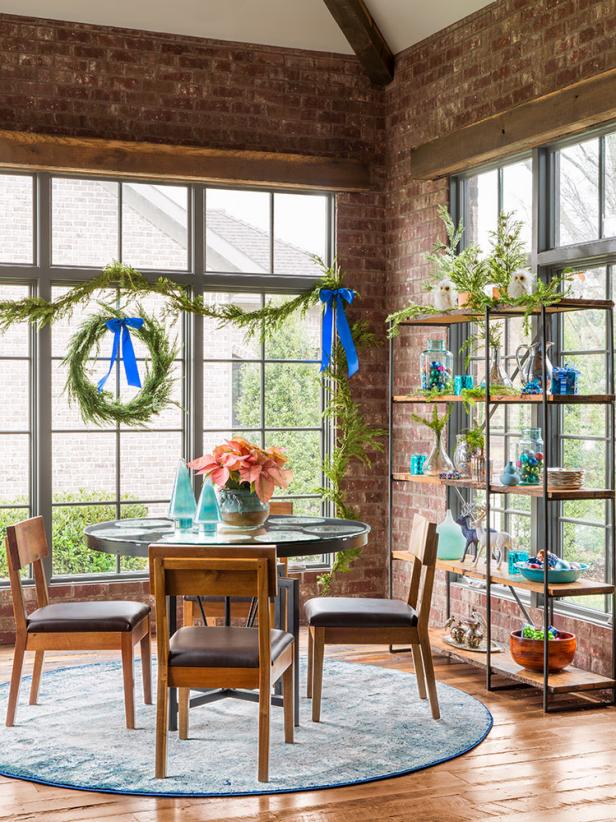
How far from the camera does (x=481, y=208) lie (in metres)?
6.32

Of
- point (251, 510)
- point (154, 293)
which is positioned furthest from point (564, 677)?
point (154, 293)

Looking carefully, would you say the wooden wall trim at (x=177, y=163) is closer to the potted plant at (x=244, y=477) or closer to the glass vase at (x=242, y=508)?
the potted plant at (x=244, y=477)

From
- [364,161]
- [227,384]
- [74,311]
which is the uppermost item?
[364,161]

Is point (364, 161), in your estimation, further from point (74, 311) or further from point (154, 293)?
point (74, 311)

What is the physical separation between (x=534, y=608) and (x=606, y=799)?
1992mm

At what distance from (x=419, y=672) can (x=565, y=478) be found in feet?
3.64

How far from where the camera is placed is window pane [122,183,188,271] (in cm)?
662

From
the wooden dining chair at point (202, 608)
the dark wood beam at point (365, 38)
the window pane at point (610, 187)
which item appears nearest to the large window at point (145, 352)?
the dark wood beam at point (365, 38)

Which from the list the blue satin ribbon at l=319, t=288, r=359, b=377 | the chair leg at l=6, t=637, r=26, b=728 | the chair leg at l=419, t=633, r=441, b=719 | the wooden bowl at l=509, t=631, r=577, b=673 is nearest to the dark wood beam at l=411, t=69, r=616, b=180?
the blue satin ribbon at l=319, t=288, r=359, b=377

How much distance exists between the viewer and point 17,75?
627cm

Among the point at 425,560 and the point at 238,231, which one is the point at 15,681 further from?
the point at 238,231

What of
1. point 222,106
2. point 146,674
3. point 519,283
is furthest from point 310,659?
point 222,106

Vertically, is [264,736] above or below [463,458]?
below

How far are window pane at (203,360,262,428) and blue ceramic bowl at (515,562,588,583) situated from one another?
7.61 feet
